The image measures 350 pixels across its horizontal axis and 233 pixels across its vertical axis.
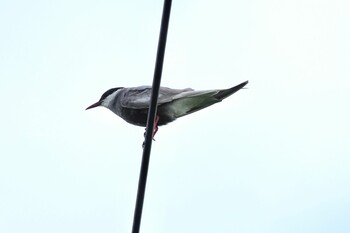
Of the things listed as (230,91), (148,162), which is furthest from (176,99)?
(148,162)

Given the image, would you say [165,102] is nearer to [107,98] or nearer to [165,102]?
[165,102]

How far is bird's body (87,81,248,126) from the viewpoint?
574cm

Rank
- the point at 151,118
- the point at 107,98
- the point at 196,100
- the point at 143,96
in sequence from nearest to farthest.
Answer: the point at 151,118
the point at 196,100
the point at 143,96
the point at 107,98

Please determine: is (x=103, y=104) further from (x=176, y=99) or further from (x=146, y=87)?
(x=176, y=99)

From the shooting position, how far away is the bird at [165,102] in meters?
5.73

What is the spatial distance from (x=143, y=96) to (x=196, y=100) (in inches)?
28.4

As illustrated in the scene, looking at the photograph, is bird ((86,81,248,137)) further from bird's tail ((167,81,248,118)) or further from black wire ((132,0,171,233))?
black wire ((132,0,171,233))

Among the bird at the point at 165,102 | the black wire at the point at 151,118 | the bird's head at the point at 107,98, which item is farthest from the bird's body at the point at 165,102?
the black wire at the point at 151,118

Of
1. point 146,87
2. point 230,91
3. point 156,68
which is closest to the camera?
point 156,68

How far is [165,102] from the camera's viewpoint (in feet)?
19.6

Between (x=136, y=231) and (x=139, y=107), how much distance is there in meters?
2.94

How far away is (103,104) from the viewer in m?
7.47

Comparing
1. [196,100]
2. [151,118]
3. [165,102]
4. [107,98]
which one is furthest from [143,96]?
[151,118]

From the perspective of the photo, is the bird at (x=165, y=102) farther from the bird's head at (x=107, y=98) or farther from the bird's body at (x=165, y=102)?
the bird's head at (x=107, y=98)
